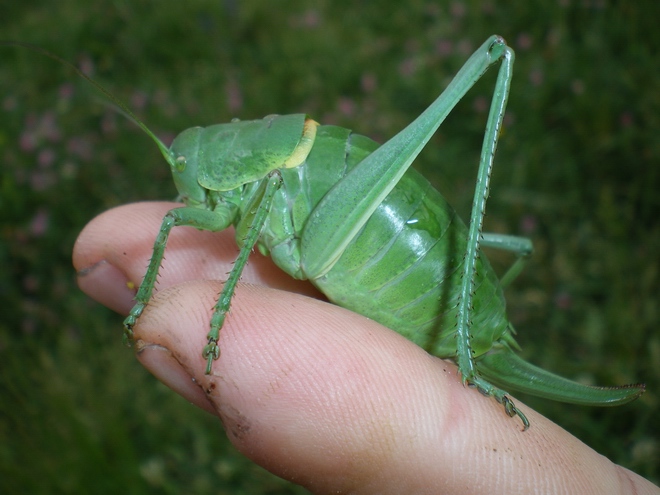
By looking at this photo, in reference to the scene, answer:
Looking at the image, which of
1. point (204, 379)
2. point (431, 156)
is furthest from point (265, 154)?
point (431, 156)

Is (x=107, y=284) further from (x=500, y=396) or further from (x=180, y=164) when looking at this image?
(x=500, y=396)

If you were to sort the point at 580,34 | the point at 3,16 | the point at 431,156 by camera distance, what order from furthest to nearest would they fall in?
the point at 3,16, the point at 580,34, the point at 431,156

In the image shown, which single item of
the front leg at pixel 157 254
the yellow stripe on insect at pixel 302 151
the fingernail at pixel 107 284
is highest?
the yellow stripe on insect at pixel 302 151

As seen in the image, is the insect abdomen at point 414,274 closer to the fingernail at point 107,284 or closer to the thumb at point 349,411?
the thumb at point 349,411

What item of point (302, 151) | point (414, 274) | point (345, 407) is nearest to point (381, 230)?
point (414, 274)

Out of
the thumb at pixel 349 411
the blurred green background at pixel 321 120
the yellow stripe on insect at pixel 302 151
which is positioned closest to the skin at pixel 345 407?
the thumb at pixel 349 411

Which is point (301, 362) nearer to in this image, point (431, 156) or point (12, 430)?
point (12, 430)
